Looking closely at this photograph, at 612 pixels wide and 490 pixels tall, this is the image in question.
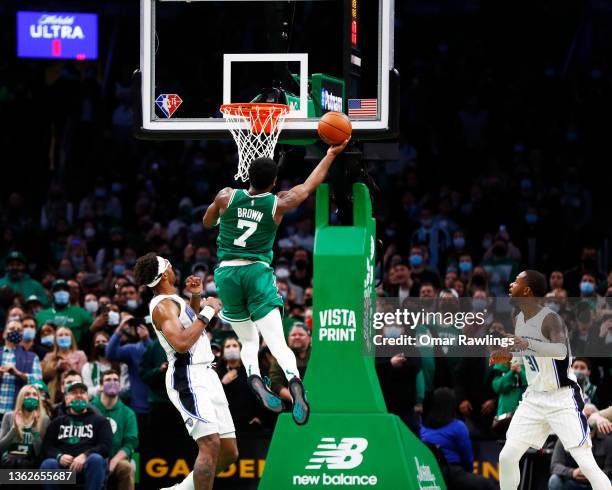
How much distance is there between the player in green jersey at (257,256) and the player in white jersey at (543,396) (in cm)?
195

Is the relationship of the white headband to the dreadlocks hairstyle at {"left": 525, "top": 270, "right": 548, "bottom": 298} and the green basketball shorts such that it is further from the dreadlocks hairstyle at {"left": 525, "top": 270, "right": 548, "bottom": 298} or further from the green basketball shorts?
the dreadlocks hairstyle at {"left": 525, "top": 270, "right": 548, "bottom": 298}

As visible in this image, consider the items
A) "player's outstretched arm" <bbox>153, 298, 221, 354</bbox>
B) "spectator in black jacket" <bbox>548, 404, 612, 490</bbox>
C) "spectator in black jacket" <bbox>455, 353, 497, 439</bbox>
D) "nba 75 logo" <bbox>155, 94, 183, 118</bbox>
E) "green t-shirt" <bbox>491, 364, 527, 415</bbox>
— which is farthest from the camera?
"spectator in black jacket" <bbox>455, 353, 497, 439</bbox>

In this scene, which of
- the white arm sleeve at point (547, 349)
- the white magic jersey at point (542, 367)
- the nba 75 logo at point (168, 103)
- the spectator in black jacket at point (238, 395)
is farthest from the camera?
the spectator in black jacket at point (238, 395)

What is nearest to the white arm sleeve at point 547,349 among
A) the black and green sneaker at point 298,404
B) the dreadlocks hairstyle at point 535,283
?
the dreadlocks hairstyle at point 535,283

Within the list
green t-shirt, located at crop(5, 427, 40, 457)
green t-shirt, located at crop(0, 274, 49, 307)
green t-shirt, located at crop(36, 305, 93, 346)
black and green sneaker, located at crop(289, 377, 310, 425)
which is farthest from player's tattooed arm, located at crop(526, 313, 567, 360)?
green t-shirt, located at crop(0, 274, 49, 307)

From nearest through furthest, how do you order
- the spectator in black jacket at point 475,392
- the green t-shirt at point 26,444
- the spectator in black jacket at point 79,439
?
the spectator in black jacket at point 79,439 < the green t-shirt at point 26,444 < the spectator in black jacket at point 475,392

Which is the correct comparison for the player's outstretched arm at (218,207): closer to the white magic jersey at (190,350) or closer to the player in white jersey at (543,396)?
the white magic jersey at (190,350)

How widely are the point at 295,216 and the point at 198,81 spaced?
27.5 ft

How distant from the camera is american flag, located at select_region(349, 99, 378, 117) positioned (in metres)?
12.3

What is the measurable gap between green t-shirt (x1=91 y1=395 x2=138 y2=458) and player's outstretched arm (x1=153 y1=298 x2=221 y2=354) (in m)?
4.12

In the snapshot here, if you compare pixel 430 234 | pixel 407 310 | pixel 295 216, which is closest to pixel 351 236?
pixel 407 310

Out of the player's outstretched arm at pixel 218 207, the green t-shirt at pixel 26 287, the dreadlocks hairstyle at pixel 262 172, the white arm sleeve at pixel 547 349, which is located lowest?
the white arm sleeve at pixel 547 349

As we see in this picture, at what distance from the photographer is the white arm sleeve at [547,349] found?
39.2 feet

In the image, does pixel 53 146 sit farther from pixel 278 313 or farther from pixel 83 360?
pixel 278 313
